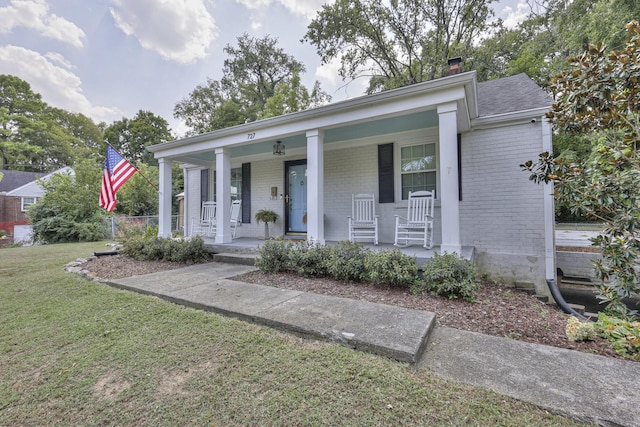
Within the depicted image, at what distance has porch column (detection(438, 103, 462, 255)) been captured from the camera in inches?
143

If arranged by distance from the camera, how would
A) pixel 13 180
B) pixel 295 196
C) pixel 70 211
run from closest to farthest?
1. pixel 295 196
2. pixel 70 211
3. pixel 13 180

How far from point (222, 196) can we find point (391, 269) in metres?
3.93

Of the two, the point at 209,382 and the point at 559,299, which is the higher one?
the point at 209,382

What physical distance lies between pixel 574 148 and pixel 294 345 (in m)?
15.0

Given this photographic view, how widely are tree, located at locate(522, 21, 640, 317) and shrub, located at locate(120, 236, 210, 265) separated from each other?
17.6 ft

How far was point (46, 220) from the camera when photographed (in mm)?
11086

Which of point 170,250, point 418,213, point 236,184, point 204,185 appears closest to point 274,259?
point 170,250

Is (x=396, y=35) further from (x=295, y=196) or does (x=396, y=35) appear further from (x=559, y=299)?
(x=559, y=299)

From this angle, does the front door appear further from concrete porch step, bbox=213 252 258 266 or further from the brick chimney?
the brick chimney

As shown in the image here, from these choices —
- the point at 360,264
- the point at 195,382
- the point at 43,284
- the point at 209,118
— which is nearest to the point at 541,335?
the point at 360,264

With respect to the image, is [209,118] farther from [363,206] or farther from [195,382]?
[195,382]

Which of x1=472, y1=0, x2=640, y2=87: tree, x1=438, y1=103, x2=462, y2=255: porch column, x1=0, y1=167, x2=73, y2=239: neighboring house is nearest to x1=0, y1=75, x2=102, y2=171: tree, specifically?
x1=0, y1=167, x2=73, y2=239: neighboring house

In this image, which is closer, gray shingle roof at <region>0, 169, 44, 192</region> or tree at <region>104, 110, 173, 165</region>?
gray shingle roof at <region>0, 169, 44, 192</region>

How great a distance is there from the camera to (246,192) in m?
7.51
